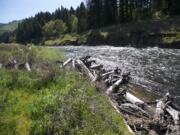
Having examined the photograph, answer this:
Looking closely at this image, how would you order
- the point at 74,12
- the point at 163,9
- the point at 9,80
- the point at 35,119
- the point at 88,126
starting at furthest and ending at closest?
the point at 74,12 < the point at 163,9 < the point at 9,80 < the point at 35,119 < the point at 88,126

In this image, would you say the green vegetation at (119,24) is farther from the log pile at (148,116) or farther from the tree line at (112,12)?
the log pile at (148,116)

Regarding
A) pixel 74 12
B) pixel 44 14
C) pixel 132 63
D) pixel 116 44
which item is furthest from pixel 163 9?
pixel 44 14

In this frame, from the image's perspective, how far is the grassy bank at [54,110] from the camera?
1087 cm

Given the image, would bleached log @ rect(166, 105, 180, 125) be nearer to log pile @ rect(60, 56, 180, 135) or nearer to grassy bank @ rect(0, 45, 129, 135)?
log pile @ rect(60, 56, 180, 135)

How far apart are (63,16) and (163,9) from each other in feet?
234

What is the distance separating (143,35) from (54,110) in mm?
61340

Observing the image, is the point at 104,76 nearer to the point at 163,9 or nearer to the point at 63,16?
the point at 163,9

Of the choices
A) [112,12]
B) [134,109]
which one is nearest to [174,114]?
[134,109]

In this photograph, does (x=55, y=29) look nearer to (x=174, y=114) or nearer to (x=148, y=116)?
(x=174, y=114)

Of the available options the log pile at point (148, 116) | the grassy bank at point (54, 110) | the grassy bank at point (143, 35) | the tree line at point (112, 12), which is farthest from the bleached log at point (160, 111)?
the tree line at point (112, 12)

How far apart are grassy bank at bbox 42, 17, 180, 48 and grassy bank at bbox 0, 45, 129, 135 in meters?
46.5

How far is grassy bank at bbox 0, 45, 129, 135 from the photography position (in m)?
10.9

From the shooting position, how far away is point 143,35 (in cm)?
7069

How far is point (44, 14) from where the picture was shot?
555ft
